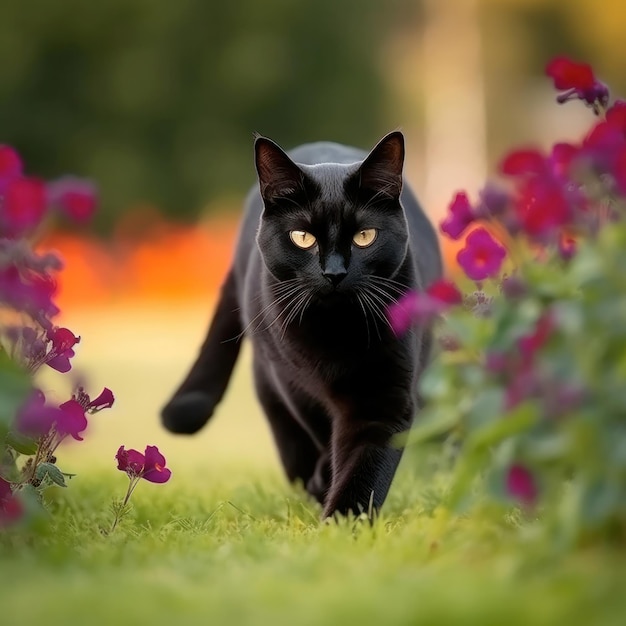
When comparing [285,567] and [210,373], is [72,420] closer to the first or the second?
[285,567]

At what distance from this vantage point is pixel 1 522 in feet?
7.04

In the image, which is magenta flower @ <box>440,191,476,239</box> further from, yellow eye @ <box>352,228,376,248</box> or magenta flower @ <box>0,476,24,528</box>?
magenta flower @ <box>0,476,24,528</box>

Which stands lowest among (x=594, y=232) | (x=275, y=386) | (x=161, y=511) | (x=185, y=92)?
(x=161, y=511)

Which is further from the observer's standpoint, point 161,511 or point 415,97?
point 415,97

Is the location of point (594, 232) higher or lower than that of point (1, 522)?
higher

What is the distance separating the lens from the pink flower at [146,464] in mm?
2525

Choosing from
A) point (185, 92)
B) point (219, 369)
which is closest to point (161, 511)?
point (219, 369)

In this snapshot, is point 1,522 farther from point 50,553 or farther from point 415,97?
point 415,97

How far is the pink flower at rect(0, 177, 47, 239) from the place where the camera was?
2.07 m

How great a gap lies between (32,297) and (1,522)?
1.32 feet

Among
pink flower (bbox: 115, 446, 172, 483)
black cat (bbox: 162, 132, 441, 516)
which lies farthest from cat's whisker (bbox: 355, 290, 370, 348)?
pink flower (bbox: 115, 446, 172, 483)

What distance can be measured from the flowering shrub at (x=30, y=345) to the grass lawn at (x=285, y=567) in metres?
A: 0.11

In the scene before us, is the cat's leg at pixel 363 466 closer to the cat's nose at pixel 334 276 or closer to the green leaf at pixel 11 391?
the cat's nose at pixel 334 276

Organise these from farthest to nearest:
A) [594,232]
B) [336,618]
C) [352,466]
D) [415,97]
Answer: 1. [415,97]
2. [352,466]
3. [594,232]
4. [336,618]
